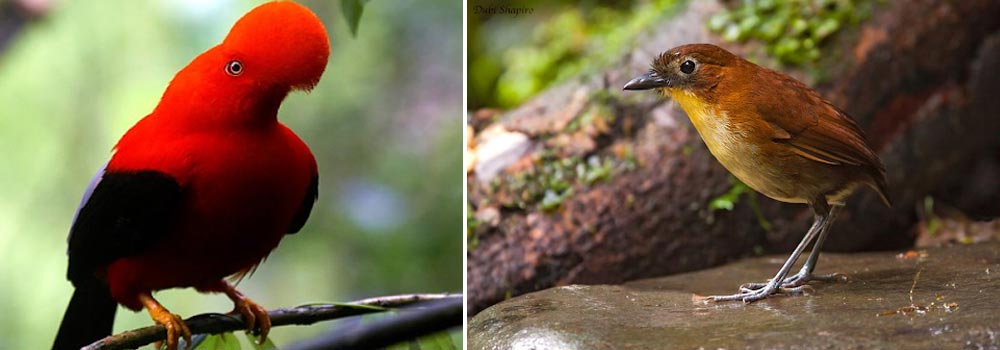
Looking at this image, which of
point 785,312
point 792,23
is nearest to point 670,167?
point 792,23

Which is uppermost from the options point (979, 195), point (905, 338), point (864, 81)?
point (864, 81)

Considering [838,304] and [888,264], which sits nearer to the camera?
[838,304]

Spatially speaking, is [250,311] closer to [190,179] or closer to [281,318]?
[281,318]

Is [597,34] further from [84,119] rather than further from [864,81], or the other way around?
[84,119]

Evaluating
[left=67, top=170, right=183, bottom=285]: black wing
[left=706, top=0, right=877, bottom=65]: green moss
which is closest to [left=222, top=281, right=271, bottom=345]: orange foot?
[left=67, top=170, right=183, bottom=285]: black wing

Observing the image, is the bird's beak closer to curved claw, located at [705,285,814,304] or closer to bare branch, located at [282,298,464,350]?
curved claw, located at [705,285,814,304]

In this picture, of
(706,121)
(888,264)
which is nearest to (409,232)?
(706,121)

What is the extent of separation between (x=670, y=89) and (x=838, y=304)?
61cm

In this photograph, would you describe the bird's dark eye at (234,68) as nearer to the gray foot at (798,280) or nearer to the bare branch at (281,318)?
the bare branch at (281,318)

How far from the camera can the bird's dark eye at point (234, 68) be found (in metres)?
1.82

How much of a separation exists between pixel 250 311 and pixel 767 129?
4.04ft

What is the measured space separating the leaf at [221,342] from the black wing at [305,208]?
0.87ft

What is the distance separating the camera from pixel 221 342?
1.97m

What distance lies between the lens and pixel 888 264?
93.5 inches
